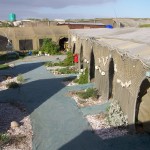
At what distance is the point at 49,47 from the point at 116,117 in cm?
2434

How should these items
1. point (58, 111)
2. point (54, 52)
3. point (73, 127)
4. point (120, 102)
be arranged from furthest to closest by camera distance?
point (54, 52) < point (58, 111) < point (120, 102) < point (73, 127)

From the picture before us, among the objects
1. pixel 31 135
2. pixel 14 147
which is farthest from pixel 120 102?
pixel 14 147

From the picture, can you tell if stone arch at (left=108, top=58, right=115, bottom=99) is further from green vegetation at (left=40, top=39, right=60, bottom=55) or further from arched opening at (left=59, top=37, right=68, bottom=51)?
arched opening at (left=59, top=37, right=68, bottom=51)

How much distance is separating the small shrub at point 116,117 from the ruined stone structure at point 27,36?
26.0m

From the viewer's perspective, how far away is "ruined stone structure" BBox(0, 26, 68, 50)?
3716cm

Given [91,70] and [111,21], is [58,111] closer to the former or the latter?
[91,70]

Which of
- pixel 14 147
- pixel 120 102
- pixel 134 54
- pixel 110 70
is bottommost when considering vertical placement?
pixel 14 147

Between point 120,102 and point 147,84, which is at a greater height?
point 147,84

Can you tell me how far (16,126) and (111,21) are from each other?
135 feet

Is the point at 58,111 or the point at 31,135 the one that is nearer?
the point at 31,135

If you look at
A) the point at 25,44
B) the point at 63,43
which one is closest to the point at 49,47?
the point at 25,44

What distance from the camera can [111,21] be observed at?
5144cm

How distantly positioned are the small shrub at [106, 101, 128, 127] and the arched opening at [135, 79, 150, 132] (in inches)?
23.4

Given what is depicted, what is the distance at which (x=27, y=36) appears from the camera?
37688 mm
